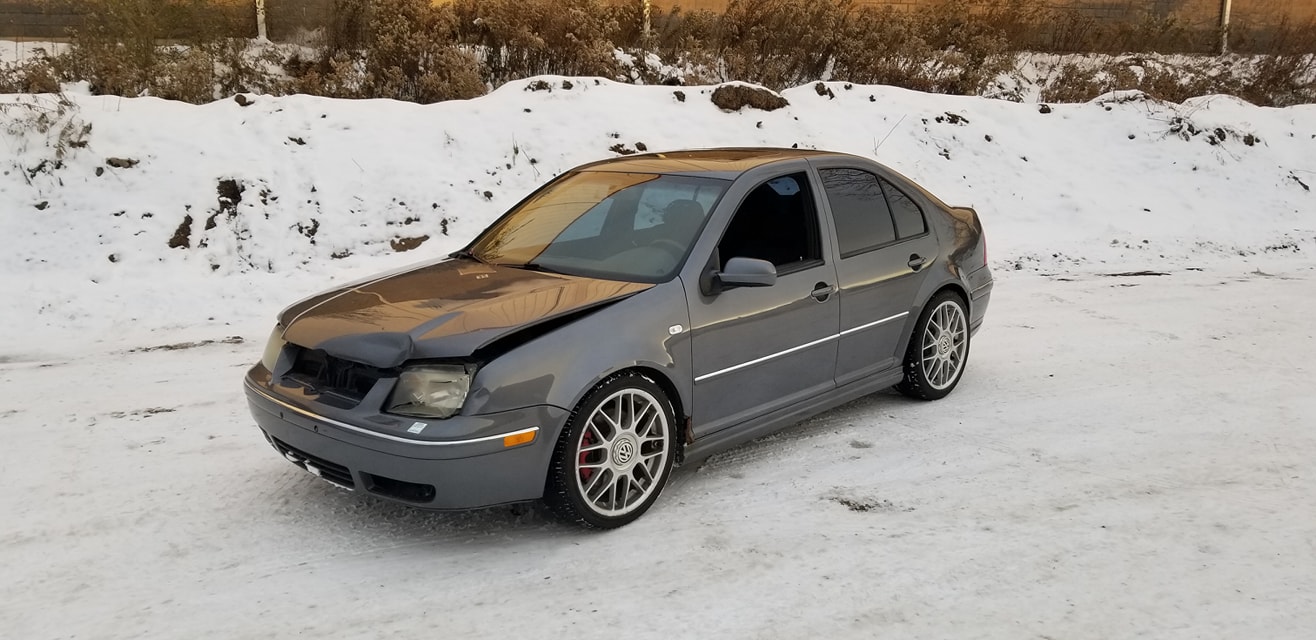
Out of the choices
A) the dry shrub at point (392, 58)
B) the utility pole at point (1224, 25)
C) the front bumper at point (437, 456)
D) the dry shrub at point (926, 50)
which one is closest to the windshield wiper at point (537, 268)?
the front bumper at point (437, 456)

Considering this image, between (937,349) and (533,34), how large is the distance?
9172mm

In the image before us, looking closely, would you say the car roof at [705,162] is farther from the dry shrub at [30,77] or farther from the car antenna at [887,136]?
the dry shrub at [30,77]

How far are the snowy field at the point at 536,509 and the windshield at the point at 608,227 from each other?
3.60 ft

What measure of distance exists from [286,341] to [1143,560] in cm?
360

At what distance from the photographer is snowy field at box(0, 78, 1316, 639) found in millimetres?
3391

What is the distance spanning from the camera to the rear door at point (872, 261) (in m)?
4.99

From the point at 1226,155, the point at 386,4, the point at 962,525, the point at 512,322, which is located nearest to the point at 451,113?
the point at 386,4

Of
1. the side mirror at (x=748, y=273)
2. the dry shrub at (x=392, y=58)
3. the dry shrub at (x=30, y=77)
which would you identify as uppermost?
the dry shrub at (x=392, y=58)

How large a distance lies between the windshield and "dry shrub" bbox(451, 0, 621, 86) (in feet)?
27.9

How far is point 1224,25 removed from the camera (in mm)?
18906

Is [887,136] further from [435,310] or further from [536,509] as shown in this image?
[435,310]

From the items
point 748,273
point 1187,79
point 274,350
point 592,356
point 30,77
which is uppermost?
point 1187,79

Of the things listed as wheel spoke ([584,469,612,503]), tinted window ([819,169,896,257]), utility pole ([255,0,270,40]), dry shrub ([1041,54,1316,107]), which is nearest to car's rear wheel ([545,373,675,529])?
wheel spoke ([584,469,612,503])

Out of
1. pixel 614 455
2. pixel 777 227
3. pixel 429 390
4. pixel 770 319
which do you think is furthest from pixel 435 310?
pixel 777 227
